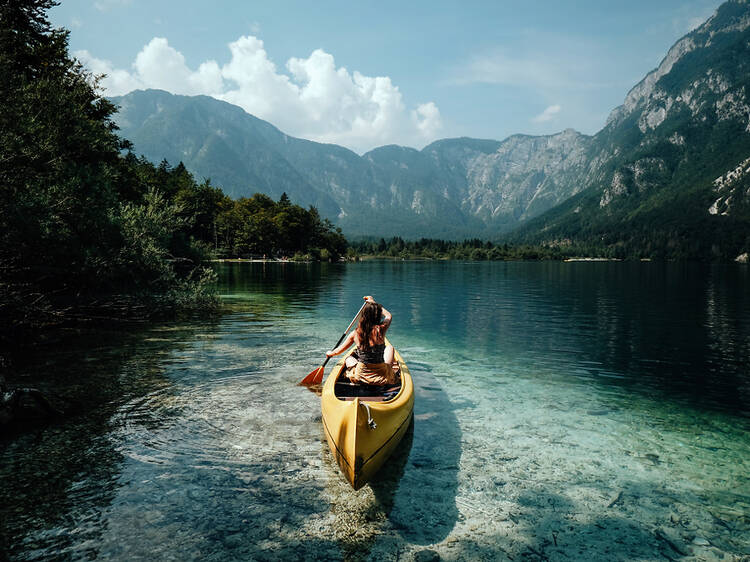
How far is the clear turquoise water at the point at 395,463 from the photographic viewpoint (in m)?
6.24

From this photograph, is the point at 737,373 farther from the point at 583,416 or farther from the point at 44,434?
the point at 44,434

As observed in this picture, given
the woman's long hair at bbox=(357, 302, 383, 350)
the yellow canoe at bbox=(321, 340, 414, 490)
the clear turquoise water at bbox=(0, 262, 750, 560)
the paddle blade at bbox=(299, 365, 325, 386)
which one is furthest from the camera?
the paddle blade at bbox=(299, 365, 325, 386)

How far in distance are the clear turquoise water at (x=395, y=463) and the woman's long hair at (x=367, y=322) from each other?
240 centimetres

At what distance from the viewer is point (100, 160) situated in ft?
85.9

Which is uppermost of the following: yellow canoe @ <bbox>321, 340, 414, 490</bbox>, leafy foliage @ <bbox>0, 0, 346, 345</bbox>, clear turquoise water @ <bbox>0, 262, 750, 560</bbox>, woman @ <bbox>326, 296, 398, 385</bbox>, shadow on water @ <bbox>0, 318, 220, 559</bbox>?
leafy foliage @ <bbox>0, 0, 346, 345</bbox>

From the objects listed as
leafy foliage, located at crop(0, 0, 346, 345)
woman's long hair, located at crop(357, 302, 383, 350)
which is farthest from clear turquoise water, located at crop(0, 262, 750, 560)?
leafy foliage, located at crop(0, 0, 346, 345)

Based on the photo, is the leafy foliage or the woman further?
the leafy foliage

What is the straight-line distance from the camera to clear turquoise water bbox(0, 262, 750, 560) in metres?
6.24

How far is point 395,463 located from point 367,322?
307cm

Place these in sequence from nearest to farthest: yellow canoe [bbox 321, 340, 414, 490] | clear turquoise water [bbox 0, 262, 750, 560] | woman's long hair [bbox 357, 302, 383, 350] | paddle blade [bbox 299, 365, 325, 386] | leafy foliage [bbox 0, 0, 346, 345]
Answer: clear turquoise water [bbox 0, 262, 750, 560] → yellow canoe [bbox 321, 340, 414, 490] → woman's long hair [bbox 357, 302, 383, 350] → paddle blade [bbox 299, 365, 325, 386] → leafy foliage [bbox 0, 0, 346, 345]

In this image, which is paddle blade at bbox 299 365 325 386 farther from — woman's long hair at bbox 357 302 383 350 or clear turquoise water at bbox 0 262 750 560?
woman's long hair at bbox 357 302 383 350

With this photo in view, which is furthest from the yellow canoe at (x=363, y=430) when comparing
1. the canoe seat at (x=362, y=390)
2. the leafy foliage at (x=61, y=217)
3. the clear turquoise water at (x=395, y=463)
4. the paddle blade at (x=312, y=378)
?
the leafy foliage at (x=61, y=217)

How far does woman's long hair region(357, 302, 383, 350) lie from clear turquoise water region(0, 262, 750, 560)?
7.87 feet

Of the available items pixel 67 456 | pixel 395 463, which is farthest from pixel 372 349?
pixel 67 456
